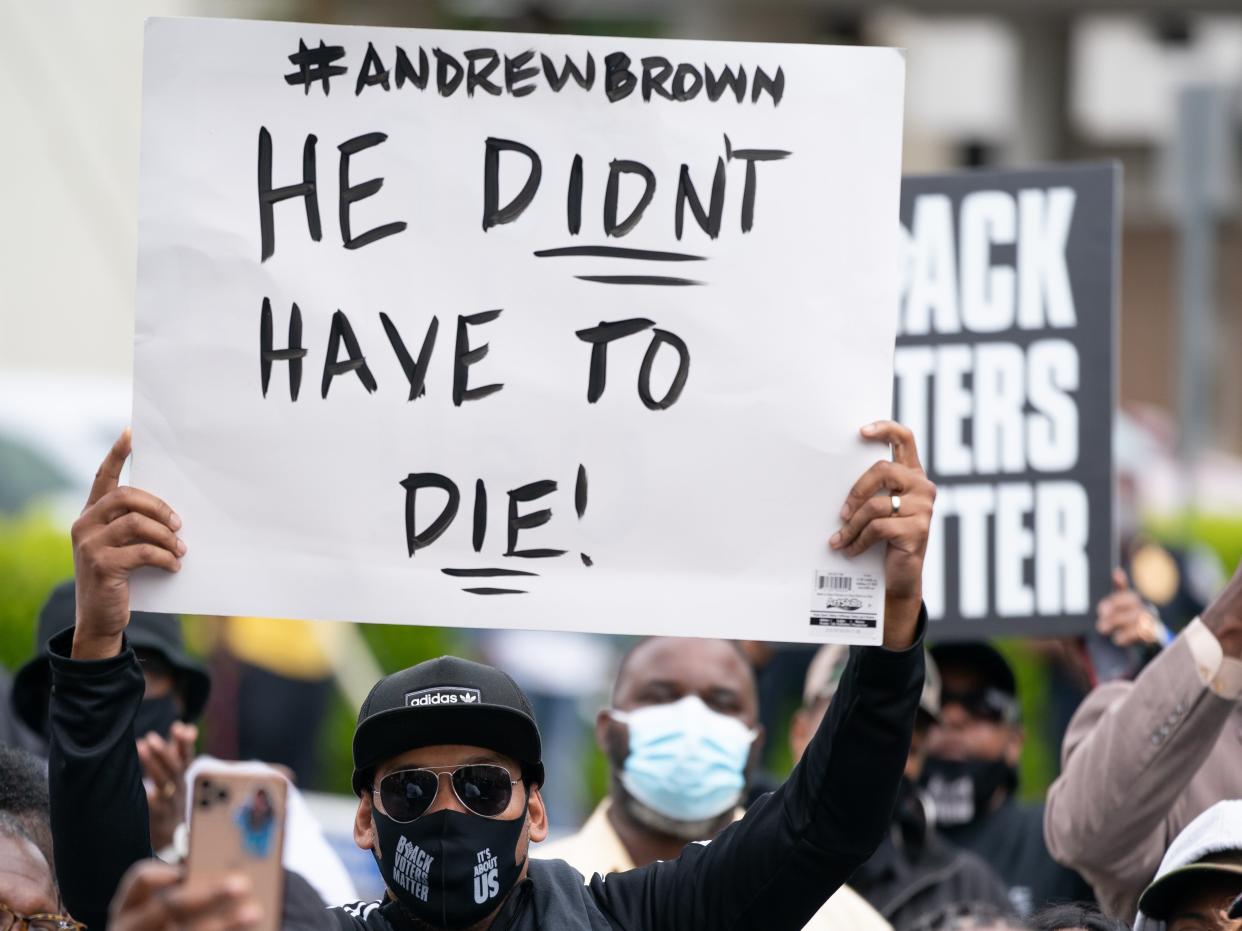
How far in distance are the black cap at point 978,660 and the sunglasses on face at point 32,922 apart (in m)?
3.09

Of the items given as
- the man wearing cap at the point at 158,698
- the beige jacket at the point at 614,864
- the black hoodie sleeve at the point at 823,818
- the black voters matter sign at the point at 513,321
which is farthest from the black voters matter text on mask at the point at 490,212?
the man wearing cap at the point at 158,698

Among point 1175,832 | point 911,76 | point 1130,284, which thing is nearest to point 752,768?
point 1175,832

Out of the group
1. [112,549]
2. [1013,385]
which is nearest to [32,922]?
[112,549]

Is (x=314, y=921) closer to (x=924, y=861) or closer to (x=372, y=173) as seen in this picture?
(x=372, y=173)

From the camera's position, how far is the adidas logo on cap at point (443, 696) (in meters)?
3.32

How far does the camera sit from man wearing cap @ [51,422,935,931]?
3.22 m

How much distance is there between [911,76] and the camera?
2098cm

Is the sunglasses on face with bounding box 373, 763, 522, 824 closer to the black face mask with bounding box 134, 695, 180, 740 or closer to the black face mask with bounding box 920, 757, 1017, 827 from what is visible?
the black face mask with bounding box 134, 695, 180, 740

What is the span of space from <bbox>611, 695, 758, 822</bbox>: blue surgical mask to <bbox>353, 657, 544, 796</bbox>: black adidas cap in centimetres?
124

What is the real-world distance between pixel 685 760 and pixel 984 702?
4.80ft

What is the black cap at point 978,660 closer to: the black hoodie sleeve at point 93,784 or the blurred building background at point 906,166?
the blurred building background at point 906,166

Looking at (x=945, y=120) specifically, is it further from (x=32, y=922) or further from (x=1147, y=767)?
(x=32, y=922)

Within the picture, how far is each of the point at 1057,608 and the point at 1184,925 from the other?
170 cm

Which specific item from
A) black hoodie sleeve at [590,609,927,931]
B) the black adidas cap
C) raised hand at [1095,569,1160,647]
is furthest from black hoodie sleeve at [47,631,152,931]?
raised hand at [1095,569,1160,647]
